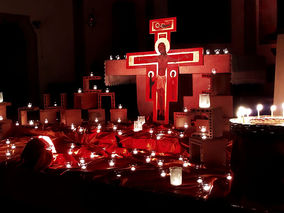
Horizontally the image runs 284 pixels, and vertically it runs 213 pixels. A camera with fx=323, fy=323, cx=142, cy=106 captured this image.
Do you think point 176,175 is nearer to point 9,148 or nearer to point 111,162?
point 111,162

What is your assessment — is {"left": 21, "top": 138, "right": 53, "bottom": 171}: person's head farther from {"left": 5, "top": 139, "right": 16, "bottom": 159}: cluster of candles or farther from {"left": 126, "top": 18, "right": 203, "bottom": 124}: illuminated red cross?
{"left": 126, "top": 18, "right": 203, "bottom": 124}: illuminated red cross

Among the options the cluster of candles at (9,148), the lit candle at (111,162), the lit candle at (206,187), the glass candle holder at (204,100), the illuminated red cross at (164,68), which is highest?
the illuminated red cross at (164,68)

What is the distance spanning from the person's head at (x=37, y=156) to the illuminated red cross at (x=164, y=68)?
2229mm

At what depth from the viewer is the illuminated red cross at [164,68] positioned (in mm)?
5297

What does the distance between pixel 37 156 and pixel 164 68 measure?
2.64 meters

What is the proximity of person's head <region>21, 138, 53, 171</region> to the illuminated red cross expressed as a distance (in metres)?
2.23

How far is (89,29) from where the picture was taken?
811cm

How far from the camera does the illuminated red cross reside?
17.4ft

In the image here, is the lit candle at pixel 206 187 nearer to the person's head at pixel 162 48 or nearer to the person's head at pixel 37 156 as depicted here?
the person's head at pixel 37 156

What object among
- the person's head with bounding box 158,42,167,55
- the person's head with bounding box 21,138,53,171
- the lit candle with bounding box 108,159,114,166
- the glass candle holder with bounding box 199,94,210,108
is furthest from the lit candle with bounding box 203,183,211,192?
the person's head with bounding box 158,42,167,55

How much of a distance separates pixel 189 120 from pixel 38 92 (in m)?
3.77

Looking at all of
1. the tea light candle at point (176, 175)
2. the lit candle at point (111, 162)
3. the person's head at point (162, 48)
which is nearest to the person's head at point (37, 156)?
the lit candle at point (111, 162)

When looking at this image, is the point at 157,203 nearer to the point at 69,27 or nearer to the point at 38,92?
the point at 38,92

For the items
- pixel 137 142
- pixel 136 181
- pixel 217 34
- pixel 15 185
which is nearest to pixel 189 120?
pixel 137 142
